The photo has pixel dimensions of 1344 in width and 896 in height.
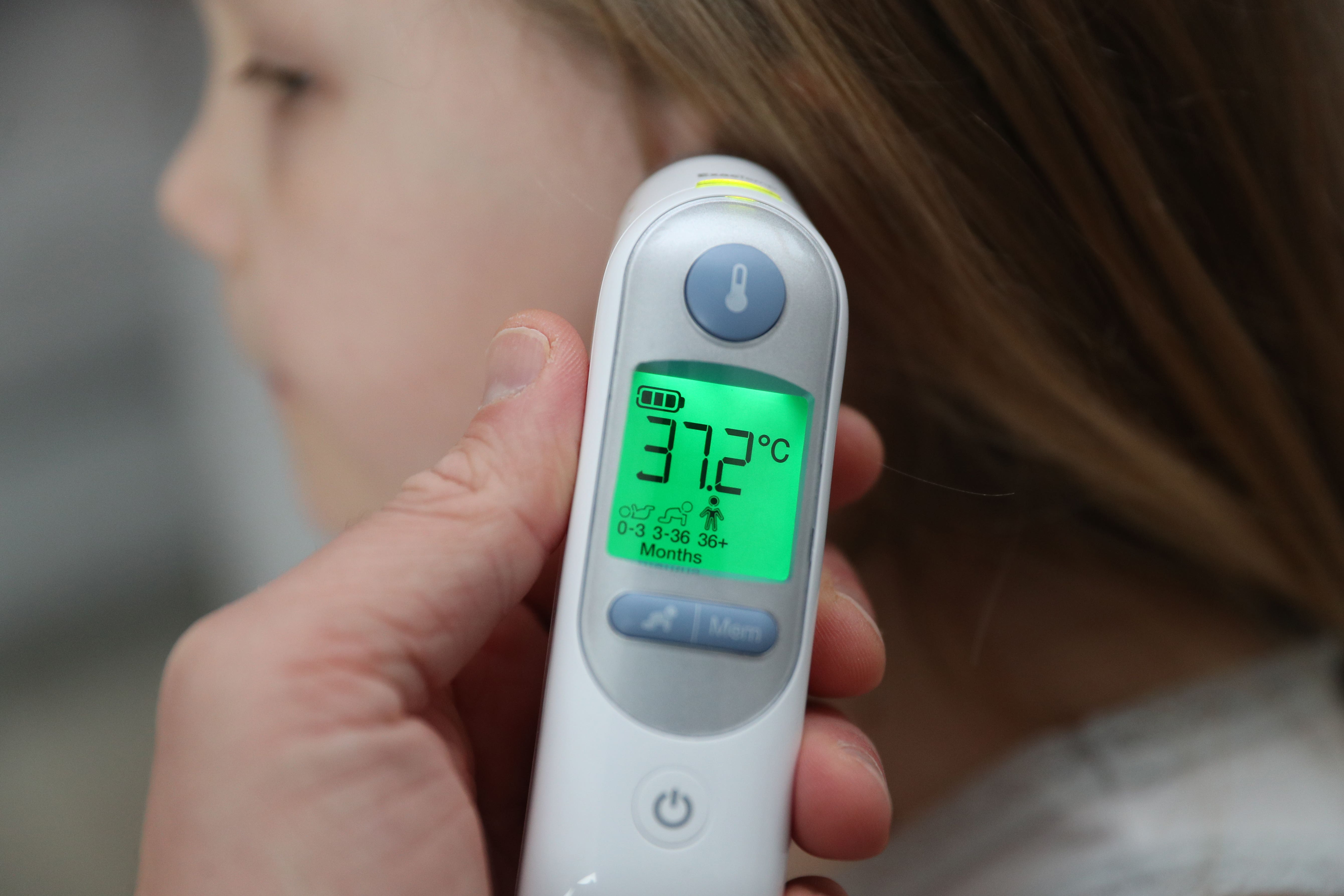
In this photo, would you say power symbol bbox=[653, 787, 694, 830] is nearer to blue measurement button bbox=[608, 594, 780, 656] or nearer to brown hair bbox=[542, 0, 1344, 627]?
blue measurement button bbox=[608, 594, 780, 656]

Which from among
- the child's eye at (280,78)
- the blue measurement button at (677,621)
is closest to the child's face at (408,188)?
the child's eye at (280,78)

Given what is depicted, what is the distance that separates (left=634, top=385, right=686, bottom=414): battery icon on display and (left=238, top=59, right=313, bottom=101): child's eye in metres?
0.37

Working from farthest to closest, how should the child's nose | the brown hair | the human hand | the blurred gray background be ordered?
the blurred gray background
the child's nose
the brown hair
the human hand

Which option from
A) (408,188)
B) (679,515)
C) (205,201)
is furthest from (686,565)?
(205,201)

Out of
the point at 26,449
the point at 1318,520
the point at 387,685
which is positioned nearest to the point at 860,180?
the point at 387,685

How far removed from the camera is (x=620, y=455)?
481 millimetres

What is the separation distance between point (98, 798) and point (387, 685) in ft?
3.12

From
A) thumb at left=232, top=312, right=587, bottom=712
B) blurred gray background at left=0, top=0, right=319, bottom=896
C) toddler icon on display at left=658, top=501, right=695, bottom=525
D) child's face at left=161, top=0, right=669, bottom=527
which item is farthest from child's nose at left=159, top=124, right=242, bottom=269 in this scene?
toddler icon on display at left=658, top=501, right=695, bottom=525

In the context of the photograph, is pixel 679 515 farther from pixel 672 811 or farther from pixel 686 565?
pixel 672 811

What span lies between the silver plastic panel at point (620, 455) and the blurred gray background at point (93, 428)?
769 mm

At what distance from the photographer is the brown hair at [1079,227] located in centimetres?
56

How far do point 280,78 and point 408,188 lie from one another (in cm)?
15

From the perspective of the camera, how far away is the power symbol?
1.55ft

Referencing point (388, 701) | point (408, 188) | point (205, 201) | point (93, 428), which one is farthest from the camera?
point (93, 428)
